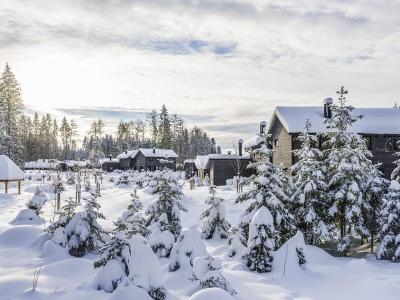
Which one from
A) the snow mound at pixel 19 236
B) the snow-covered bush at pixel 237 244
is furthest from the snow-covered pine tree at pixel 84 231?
the snow-covered bush at pixel 237 244

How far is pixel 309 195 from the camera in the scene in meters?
16.0

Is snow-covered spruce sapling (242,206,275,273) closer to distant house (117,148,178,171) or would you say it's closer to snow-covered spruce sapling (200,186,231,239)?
snow-covered spruce sapling (200,186,231,239)

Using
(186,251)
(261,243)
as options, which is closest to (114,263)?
(186,251)

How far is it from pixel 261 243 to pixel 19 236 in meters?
8.72

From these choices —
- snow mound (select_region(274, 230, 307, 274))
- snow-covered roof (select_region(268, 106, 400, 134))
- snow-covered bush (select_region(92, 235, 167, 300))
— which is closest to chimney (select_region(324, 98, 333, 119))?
snow-covered roof (select_region(268, 106, 400, 134))

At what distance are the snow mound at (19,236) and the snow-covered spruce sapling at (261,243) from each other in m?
7.73

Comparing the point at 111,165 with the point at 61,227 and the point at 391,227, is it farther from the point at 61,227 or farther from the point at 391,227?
the point at 391,227

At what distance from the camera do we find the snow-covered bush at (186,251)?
11328mm

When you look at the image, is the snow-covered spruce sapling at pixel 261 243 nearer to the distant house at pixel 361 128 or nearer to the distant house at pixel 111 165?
the distant house at pixel 361 128

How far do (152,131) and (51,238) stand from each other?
92.0 metres

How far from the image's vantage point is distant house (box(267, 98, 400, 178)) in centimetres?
2742

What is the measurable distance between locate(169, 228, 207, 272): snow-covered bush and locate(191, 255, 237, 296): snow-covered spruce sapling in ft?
8.75

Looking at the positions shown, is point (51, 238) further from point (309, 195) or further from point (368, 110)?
point (368, 110)

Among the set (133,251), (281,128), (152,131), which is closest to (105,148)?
(152,131)
